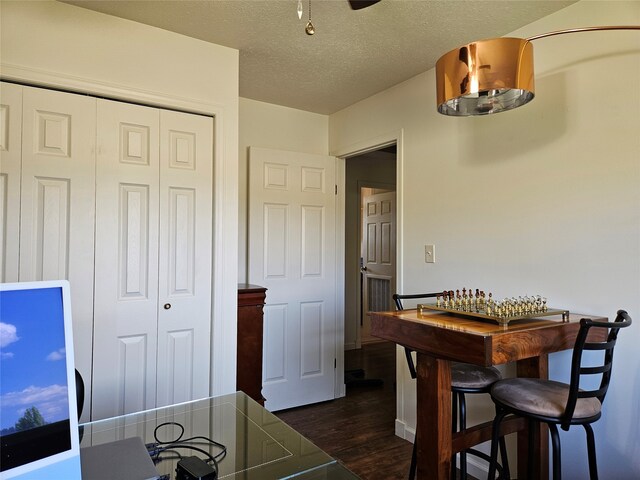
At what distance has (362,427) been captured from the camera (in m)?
2.97

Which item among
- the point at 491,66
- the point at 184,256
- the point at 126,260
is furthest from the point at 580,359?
the point at 126,260

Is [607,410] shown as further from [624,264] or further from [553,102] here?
[553,102]

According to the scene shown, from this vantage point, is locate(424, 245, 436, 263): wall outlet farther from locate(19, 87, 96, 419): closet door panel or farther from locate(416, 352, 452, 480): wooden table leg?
locate(19, 87, 96, 419): closet door panel

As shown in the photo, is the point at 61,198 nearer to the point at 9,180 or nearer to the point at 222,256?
the point at 9,180

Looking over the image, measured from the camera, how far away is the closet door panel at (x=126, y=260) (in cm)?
211

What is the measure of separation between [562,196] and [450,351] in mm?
1058

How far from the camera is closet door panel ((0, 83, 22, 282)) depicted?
1.88 m

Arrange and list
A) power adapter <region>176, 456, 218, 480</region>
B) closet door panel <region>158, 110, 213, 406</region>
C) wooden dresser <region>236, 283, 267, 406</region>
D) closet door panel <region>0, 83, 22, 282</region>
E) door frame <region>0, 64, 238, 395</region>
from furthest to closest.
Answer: wooden dresser <region>236, 283, 267, 406</region> → door frame <region>0, 64, 238, 395</region> → closet door panel <region>158, 110, 213, 406</region> → closet door panel <region>0, 83, 22, 282</region> → power adapter <region>176, 456, 218, 480</region>

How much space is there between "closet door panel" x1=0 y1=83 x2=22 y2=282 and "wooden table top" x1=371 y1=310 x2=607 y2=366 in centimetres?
172

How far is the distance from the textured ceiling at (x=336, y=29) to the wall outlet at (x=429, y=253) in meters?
1.19

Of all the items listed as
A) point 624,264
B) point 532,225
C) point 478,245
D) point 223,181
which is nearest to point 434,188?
point 478,245

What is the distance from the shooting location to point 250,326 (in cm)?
283

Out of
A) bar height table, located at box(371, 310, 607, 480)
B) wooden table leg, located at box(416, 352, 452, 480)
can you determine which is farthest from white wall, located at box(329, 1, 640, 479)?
wooden table leg, located at box(416, 352, 452, 480)

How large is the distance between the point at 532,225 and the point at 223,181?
175cm
